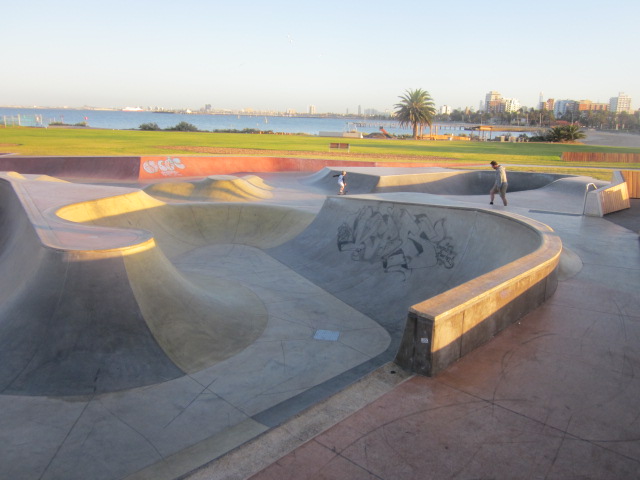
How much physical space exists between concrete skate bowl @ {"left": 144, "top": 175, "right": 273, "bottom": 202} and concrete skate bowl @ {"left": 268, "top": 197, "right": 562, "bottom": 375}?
8.20 meters

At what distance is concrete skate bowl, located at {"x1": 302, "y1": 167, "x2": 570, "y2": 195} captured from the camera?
2447 cm

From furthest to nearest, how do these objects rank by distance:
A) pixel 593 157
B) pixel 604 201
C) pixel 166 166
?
1. pixel 593 157
2. pixel 166 166
3. pixel 604 201

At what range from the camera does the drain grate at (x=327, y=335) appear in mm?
9334

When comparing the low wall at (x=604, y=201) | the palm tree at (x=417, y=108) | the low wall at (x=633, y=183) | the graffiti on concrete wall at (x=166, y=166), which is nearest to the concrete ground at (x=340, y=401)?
the low wall at (x=604, y=201)

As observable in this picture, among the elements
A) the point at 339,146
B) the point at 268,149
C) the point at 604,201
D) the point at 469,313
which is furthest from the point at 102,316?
the point at 339,146

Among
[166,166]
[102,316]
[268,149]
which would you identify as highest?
[268,149]

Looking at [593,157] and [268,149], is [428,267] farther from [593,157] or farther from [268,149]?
[268,149]

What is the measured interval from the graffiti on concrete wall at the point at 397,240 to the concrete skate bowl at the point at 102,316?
3.68 meters

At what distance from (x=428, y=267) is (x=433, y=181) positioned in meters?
15.9

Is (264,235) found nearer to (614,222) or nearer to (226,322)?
(226,322)

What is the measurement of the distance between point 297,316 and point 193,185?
51.7 feet

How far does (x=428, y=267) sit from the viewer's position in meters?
11.2

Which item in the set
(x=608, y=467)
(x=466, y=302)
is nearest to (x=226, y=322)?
(x=466, y=302)

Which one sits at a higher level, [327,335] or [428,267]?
[428,267]
